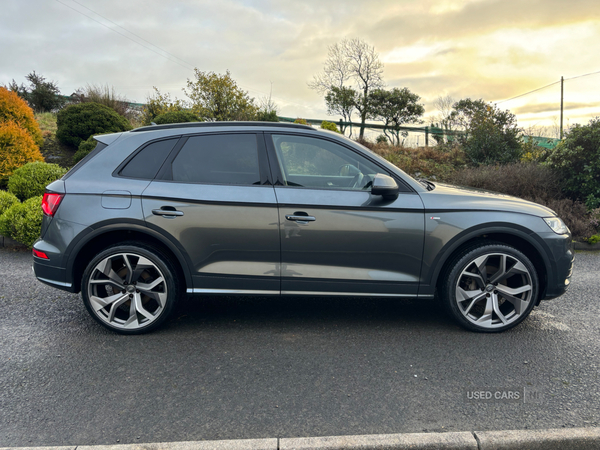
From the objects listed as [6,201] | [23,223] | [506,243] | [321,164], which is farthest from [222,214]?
[6,201]

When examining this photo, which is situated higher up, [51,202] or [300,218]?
[51,202]

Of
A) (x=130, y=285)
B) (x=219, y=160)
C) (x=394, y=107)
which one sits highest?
(x=394, y=107)

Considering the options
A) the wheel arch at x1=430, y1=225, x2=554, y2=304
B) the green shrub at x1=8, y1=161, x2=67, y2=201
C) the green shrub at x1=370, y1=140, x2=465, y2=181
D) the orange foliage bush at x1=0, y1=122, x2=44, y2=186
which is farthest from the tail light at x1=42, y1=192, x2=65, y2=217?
the green shrub at x1=370, y1=140, x2=465, y2=181

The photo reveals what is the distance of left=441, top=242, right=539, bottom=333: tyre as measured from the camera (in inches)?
141

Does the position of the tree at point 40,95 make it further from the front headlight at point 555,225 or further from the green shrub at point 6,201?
the front headlight at point 555,225

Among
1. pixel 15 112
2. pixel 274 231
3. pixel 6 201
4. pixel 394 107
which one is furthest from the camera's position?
pixel 394 107

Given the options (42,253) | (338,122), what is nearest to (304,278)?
(42,253)

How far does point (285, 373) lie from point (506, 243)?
2316mm

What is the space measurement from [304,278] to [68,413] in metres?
1.93

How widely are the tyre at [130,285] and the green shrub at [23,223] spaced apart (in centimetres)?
387

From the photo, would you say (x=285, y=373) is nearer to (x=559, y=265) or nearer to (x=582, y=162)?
(x=559, y=265)

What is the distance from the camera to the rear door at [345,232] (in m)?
3.46

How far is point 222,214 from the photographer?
346 cm

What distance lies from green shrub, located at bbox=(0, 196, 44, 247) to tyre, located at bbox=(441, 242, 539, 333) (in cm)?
635
